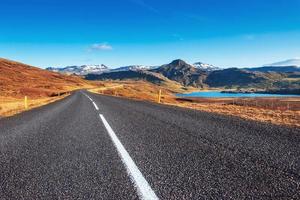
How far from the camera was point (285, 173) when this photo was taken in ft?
17.3

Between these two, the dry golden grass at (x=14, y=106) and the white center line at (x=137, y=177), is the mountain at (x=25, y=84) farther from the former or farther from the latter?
the white center line at (x=137, y=177)

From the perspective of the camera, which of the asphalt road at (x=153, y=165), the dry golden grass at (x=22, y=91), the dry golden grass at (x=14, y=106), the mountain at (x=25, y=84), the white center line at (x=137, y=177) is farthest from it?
the mountain at (x=25, y=84)

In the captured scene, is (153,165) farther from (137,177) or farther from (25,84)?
(25,84)

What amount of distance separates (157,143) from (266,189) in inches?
161

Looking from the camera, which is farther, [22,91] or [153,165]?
[22,91]

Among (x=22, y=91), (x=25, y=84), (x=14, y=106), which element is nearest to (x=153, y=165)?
(x=14, y=106)

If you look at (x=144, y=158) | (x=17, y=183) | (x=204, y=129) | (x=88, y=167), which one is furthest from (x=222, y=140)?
(x=17, y=183)

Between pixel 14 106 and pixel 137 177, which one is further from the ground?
pixel 137 177

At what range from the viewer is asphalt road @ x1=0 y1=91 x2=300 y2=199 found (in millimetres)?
4520

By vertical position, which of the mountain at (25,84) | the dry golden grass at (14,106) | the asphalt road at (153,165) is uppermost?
the asphalt road at (153,165)

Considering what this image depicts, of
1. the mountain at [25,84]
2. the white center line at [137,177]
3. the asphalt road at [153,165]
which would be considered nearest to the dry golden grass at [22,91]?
the mountain at [25,84]

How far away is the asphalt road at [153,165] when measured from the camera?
4520mm

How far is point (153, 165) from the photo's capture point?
6016mm

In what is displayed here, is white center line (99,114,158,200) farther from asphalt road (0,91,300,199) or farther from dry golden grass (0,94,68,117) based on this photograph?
dry golden grass (0,94,68,117)
